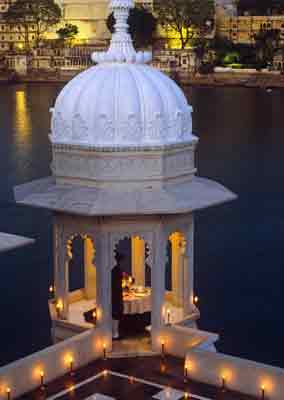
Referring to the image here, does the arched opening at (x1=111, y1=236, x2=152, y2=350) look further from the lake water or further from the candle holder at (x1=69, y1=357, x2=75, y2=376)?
the lake water

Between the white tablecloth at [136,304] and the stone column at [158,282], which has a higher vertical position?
the stone column at [158,282]

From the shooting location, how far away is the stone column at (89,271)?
7980mm

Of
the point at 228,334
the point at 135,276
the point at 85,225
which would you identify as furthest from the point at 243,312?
the point at 85,225

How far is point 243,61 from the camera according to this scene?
63.8 meters

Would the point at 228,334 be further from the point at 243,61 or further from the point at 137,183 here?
the point at 243,61

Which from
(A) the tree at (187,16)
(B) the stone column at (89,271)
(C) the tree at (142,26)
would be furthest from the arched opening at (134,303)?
(A) the tree at (187,16)

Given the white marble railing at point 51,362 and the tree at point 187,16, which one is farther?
the tree at point 187,16

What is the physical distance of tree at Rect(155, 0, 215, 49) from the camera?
66.0 m

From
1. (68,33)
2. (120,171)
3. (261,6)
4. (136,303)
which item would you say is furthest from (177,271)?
(261,6)

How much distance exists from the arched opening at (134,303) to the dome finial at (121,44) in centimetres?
139

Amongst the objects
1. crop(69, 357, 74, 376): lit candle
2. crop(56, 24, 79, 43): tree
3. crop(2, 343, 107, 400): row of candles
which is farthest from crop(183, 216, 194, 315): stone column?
A: crop(56, 24, 79, 43): tree

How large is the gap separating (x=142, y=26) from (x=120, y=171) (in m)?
58.7

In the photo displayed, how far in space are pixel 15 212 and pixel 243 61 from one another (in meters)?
44.7

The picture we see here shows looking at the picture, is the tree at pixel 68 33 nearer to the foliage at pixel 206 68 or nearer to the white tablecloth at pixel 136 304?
the foliage at pixel 206 68
